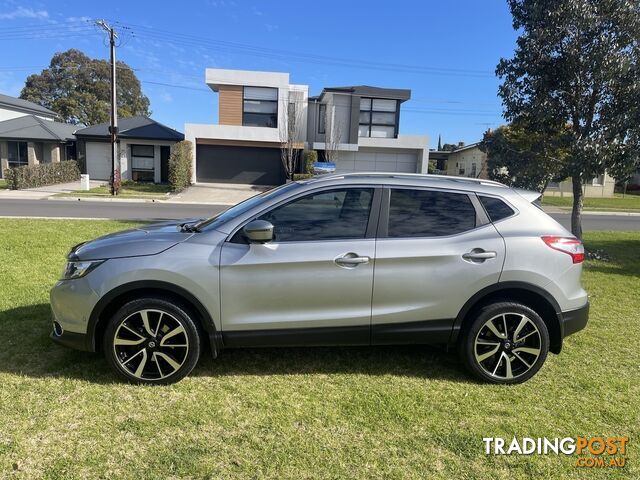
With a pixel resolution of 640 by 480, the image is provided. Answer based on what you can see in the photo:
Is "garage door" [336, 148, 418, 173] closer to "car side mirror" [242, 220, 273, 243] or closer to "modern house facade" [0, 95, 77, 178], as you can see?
"modern house facade" [0, 95, 77, 178]

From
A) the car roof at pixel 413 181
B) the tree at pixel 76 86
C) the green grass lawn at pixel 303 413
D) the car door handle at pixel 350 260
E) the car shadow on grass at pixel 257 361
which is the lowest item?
the green grass lawn at pixel 303 413

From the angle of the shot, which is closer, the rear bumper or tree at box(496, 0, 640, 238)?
the rear bumper

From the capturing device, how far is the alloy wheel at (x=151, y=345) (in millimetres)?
3482

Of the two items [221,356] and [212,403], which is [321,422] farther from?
[221,356]

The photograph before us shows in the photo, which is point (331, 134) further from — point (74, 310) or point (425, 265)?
point (74, 310)

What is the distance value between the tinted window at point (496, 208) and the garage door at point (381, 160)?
91.5 feet

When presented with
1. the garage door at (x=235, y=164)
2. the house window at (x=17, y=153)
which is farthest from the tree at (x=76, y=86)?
the garage door at (x=235, y=164)

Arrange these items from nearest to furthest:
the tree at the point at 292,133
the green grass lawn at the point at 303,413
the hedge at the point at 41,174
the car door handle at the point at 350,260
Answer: the green grass lawn at the point at 303,413 → the car door handle at the point at 350,260 → the hedge at the point at 41,174 → the tree at the point at 292,133

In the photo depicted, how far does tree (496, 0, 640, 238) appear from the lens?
850cm

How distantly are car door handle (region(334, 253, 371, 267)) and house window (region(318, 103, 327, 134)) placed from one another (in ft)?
92.6

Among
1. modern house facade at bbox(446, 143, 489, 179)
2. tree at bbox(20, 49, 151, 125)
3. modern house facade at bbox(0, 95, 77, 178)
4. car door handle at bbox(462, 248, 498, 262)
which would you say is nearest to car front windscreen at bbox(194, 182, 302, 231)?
car door handle at bbox(462, 248, 498, 262)

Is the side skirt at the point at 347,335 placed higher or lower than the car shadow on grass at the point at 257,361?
higher

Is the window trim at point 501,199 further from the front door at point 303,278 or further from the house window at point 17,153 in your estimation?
the house window at point 17,153

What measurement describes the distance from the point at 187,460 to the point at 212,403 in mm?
636
